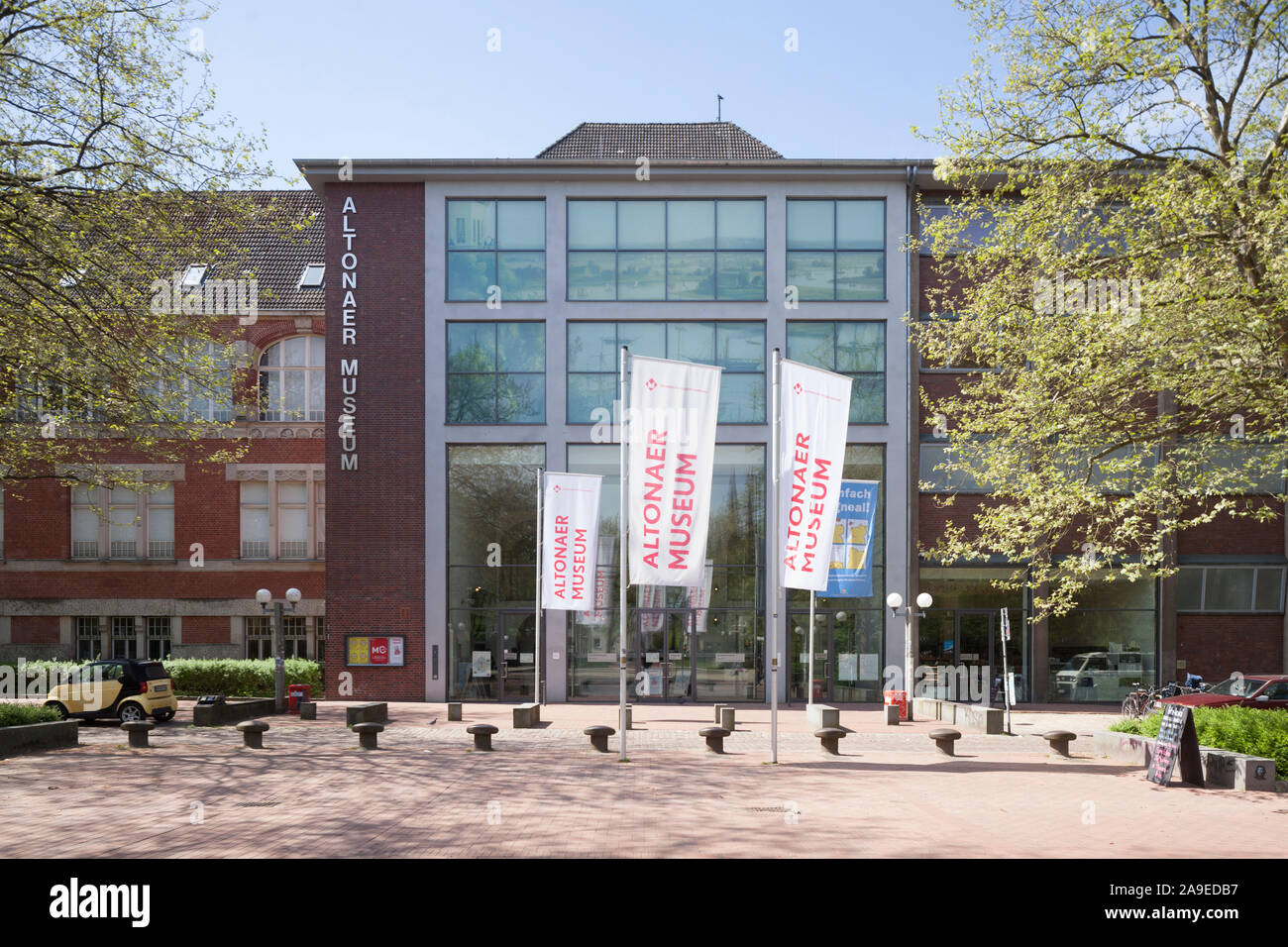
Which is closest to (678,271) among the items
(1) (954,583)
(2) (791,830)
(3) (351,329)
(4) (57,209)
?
(3) (351,329)

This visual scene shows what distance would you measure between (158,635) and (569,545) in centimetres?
1822

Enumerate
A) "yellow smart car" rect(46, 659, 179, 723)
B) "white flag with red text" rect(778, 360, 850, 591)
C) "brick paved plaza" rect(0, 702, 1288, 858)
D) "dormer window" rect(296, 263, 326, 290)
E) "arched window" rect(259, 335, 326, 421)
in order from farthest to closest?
"dormer window" rect(296, 263, 326, 290) < "arched window" rect(259, 335, 326, 421) < "yellow smart car" rect(46, 659, 179, 723) < "white flag with red text" rect(778, 360, 850, 591) < "brick paved plaza" rect(0, 702, 1288, 858)

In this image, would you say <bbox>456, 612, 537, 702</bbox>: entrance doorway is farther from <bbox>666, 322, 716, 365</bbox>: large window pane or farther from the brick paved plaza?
<bbox>666, 322, 716, 365</bbox>: large window pane

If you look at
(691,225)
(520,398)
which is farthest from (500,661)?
(691,225)

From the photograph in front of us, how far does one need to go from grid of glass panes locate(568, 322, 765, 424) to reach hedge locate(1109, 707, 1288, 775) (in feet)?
49.2

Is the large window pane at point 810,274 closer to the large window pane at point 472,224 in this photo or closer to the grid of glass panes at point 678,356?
the grid of glass panes at point 678,356

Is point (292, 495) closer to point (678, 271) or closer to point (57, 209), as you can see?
point (678, 271)

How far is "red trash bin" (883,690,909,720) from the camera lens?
23.4 m

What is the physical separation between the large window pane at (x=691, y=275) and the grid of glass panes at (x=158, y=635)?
2014cm

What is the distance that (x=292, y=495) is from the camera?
33.8 m

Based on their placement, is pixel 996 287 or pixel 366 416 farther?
pixel 366 416

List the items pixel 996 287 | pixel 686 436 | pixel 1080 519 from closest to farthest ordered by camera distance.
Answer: pixel 996 287 < pixel 686 436 < pixel 1080 519

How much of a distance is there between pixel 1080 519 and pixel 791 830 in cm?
1956

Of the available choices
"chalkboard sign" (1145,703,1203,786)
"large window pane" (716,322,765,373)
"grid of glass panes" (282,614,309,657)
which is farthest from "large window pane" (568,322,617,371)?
"chalkboard sign" (1145,703,1203,786)
